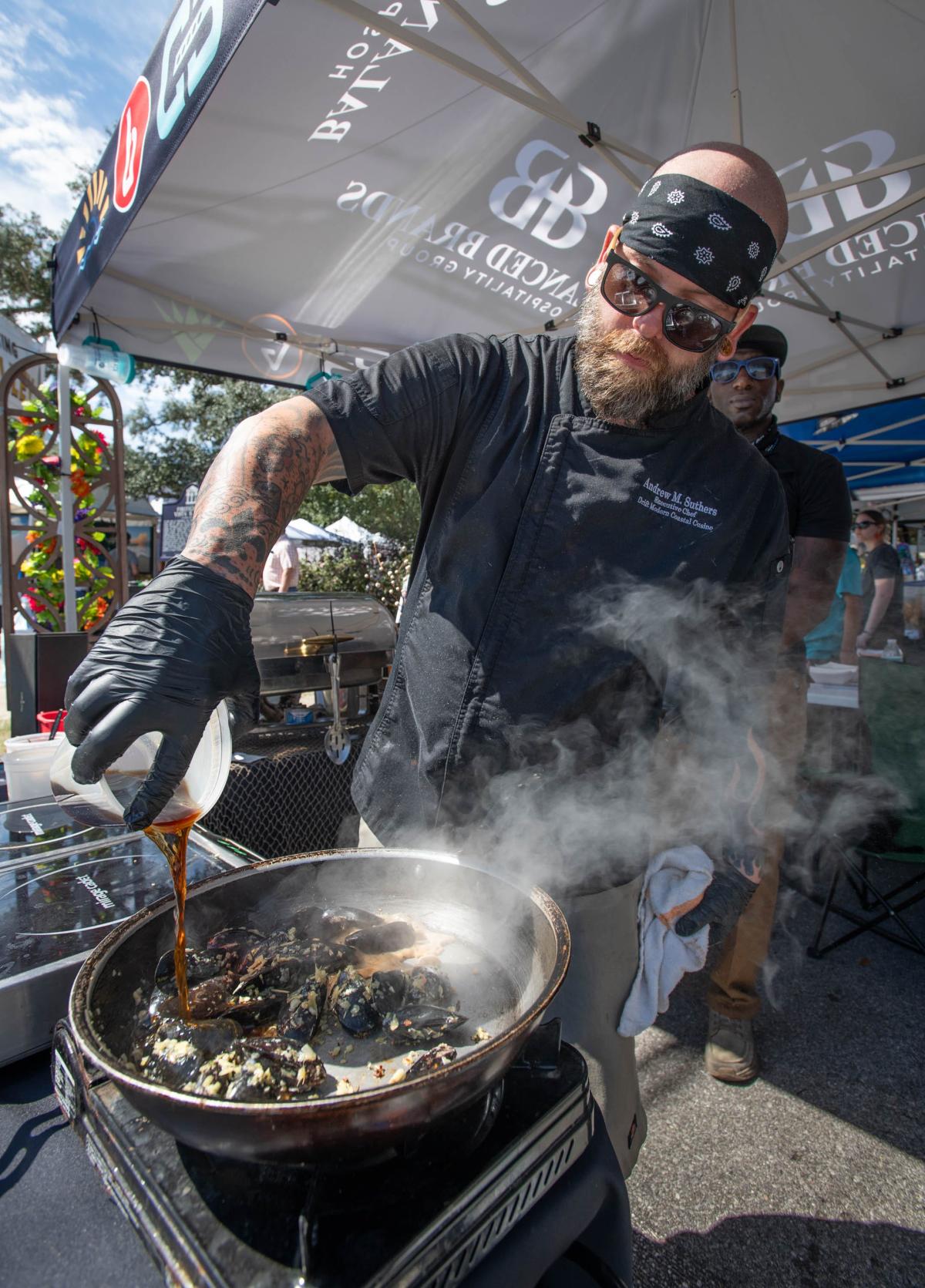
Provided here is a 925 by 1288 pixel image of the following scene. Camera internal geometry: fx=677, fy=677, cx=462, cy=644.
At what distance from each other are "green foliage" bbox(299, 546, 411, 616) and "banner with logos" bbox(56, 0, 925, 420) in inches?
167

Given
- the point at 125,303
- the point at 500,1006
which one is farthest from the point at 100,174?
the point at 500,1006

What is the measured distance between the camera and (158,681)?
0.94m

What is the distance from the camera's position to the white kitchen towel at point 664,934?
1.76m

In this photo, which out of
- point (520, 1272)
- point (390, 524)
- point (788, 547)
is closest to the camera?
point (520, 1272)

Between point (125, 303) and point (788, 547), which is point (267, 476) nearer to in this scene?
point (788, 547)

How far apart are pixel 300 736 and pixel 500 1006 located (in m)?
2.58

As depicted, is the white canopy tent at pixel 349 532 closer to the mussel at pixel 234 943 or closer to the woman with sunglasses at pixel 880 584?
the woman with sunglasses at pixel 880 584

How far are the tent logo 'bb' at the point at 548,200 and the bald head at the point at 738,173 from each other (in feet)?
8.78

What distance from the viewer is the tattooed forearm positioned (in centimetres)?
113

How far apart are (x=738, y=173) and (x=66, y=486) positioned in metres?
4.69

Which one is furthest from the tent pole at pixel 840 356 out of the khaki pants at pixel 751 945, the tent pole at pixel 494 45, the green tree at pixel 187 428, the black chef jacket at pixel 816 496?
the green tree at pixel 187 428

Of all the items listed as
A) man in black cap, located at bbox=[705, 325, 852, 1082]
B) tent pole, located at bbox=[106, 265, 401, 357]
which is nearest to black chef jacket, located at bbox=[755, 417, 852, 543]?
man in black cap, located at bbox=[705, 325, 852, 1082]

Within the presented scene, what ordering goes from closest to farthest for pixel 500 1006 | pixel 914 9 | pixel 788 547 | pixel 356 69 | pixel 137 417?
pixel 500 1006
pixel 788 547
pixel 914 9
pixel 356 69
pixel 137 417

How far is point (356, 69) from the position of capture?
10.1 feet
